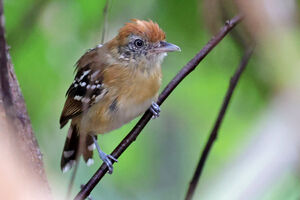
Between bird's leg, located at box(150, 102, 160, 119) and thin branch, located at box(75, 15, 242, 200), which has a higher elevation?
bird's leg, located at box(150, 102, 160, 119)

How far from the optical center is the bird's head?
3793 mm

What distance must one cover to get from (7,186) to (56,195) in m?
1.89

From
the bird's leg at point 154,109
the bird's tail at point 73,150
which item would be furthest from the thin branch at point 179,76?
the bird's tail at point 73,150

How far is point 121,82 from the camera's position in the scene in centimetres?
384

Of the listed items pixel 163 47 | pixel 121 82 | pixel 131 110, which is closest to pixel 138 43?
pixel 163 47

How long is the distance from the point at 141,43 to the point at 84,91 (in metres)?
0.64

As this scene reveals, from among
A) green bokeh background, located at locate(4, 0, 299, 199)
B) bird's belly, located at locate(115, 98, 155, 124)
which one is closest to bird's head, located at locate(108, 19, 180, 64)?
green bokeh background, located at locate(4, 0, 299, 199)

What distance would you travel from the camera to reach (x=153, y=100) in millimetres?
3834

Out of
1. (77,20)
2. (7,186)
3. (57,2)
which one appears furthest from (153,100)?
(7,186)

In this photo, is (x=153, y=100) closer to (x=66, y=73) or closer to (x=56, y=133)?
(x=66, y=73)

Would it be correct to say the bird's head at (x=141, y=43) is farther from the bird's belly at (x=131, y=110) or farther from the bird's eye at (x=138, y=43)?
the bird's belly at (x=131, y=110)

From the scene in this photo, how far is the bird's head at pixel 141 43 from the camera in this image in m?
3.79

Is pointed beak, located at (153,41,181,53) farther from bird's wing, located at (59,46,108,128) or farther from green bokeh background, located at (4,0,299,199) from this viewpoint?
bird's wing, located at (59,46,108,128)

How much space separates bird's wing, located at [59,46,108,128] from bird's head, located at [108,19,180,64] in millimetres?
265
